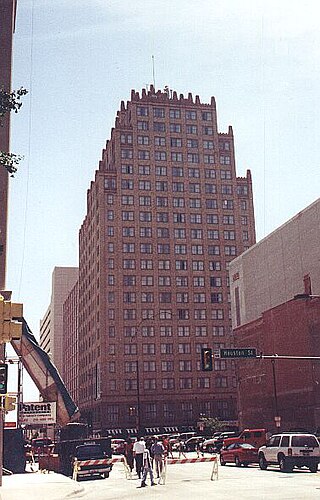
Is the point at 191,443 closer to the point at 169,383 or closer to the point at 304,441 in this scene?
the point at 304,441

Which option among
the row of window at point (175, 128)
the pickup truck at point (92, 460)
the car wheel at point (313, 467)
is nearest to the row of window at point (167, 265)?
the row of window at point (175, 128)

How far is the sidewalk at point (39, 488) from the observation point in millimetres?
24297

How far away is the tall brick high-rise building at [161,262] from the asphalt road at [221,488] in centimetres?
8161

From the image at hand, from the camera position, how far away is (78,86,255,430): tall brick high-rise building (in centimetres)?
11506

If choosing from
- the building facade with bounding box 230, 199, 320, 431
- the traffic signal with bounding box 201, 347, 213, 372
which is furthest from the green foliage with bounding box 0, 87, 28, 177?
the building facade with bounding box 230, 199, 320, 431

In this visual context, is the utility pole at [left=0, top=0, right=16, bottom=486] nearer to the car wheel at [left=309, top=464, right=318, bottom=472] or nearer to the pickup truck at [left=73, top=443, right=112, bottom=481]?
the pickup truck at [left=73, top=443, right=112, bottom=481]

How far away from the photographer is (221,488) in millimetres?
25078

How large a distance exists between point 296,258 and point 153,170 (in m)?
55.3

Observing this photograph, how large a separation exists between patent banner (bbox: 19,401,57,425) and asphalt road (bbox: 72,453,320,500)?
286 inches

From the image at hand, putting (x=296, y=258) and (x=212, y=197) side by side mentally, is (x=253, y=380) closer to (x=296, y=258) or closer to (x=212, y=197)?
(x=296, y=258)

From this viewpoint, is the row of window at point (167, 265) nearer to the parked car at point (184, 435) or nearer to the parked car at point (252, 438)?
the parked car at point (184, 435)

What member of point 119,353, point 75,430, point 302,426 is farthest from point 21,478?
point 119,353

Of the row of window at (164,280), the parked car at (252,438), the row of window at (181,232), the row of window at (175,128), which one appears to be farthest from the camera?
the row of window at (175,128)

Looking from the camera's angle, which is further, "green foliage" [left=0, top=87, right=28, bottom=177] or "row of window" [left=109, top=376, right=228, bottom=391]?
A: "row of window" [left=109, top=376, right=228, bottom=391]
